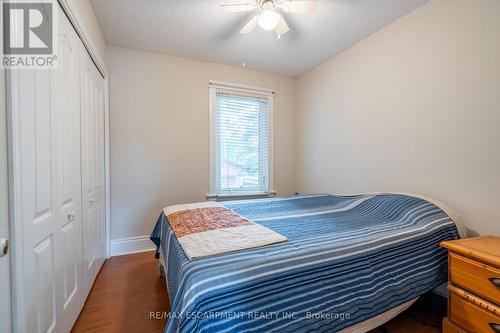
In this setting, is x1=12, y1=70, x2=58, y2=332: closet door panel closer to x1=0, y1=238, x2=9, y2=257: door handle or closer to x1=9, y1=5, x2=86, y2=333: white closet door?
x1=9, y1=5, x2=86, y2=333: white closet door

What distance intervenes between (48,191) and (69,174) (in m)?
0.35

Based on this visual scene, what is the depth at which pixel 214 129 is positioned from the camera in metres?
3.23

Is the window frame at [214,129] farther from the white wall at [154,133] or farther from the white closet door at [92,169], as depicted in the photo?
the white closet door at [92,169]

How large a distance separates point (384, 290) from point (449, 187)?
4.02 feet

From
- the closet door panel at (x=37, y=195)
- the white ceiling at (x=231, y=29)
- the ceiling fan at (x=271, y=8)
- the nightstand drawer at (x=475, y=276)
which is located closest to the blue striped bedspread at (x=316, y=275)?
the nightstand drawer at (x=475, y=276)

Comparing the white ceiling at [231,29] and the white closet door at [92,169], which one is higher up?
the white ceiling at [231,29]

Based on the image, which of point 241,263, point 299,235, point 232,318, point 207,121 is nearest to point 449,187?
point 299,235

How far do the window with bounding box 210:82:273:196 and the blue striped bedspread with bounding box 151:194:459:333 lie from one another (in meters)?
1.61

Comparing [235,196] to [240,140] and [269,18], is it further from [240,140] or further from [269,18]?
[269,18]

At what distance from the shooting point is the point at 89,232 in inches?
77.1

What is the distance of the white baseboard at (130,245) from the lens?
275 cm

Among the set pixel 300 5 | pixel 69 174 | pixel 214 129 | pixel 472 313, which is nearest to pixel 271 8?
pixel 300 5

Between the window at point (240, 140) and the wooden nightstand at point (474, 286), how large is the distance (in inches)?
96.8

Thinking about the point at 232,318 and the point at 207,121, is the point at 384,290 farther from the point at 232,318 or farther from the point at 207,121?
the point at 207,121
